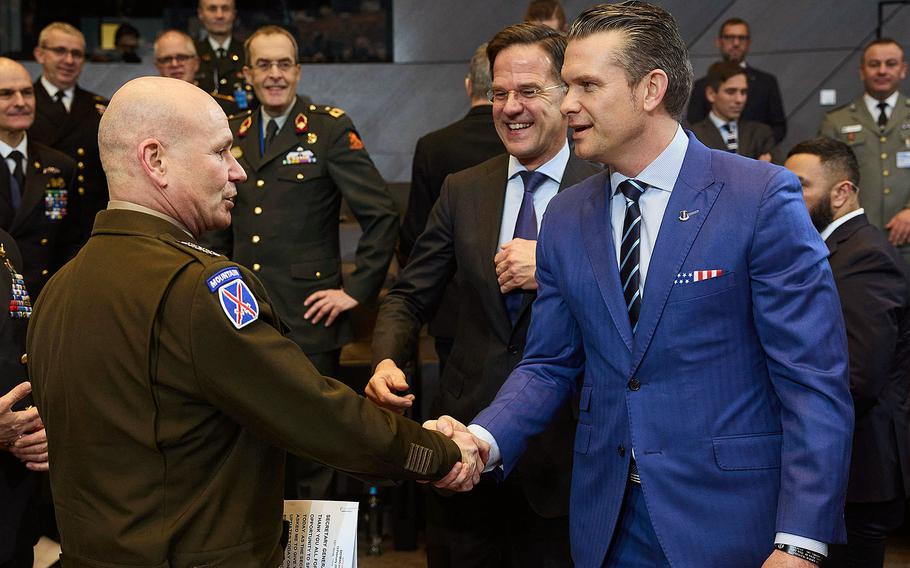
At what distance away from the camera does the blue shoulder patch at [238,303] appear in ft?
5.82

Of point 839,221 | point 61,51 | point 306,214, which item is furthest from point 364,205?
point 61,51

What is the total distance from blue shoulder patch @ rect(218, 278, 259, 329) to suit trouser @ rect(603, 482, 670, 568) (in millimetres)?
829

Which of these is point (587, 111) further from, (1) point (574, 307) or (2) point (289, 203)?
(2) point (289, 203)

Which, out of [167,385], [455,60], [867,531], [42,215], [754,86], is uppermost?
[455,60]

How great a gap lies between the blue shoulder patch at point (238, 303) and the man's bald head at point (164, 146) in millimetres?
251

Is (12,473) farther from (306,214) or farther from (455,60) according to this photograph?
(455,60)

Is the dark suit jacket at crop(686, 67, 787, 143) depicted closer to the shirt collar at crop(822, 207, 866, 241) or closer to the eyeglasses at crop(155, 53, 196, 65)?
the eyeglasses at crop(155, 53, 196, 65)

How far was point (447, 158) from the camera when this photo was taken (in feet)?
13.2

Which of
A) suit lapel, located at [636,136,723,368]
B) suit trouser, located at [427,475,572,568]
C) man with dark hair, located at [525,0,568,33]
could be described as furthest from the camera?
man with dark hair, located at [525,0,568,33]

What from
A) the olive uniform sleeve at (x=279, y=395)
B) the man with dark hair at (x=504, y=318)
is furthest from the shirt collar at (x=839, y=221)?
the olive uniform sleeve at (x=279, y=395)

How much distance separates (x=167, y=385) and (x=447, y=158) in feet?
7.85

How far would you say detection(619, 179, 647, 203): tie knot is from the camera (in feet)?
6.99

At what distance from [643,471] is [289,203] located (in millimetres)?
2208

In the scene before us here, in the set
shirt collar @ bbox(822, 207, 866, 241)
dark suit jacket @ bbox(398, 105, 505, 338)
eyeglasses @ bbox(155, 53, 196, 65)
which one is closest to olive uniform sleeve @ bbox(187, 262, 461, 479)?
dark suit jacket @ bbox(398, 105, 505, 338)
